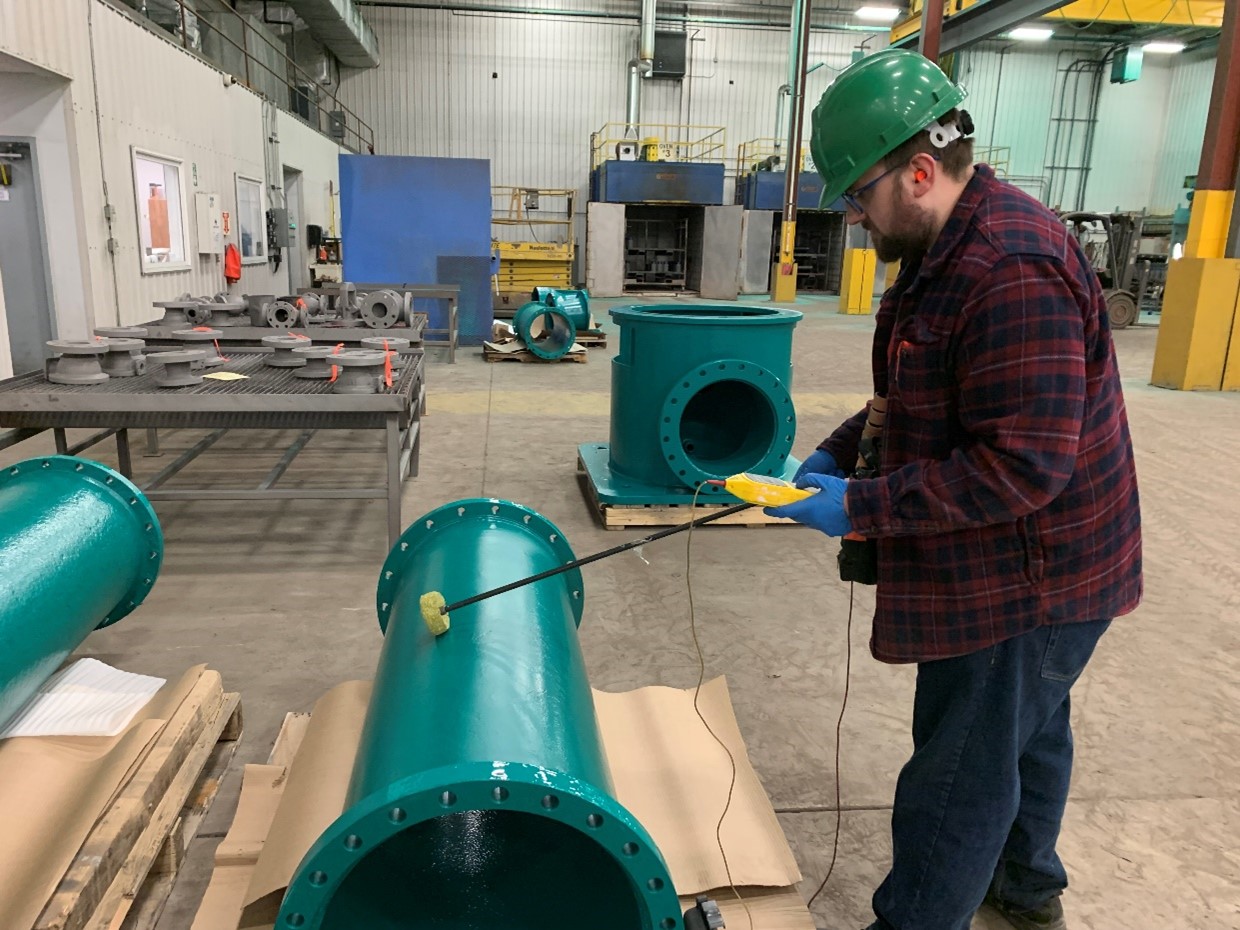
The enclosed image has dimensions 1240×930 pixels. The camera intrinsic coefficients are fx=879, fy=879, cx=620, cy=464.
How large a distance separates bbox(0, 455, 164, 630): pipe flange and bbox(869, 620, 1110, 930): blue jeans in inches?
81.1

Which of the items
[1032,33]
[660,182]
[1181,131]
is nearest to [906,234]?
[660,182]

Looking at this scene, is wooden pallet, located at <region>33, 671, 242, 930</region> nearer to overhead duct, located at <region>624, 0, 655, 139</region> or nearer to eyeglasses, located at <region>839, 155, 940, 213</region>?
eyeglasses, located at <region>839, 155, 940, 213</region>

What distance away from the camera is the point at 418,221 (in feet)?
31.3

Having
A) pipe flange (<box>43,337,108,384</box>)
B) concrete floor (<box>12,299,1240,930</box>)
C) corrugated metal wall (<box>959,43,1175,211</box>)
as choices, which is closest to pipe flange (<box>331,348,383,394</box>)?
concrete floor (<box>12,299,1240,930</box>)

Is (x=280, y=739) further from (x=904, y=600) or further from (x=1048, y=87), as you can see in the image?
(x=1048, y=87)

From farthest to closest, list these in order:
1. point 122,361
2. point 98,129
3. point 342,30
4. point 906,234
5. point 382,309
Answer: point 342,30 < point 98,129 < point 382,309 < point 122,361 < point 906,234

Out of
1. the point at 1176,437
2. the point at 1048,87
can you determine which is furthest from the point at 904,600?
the point at 1048,87

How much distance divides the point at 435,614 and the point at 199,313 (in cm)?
473

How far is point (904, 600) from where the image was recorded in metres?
1.56

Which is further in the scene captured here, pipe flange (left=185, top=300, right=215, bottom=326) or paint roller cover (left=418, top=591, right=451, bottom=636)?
pipe flange (left=185, top=300, right=215, bottom=326)

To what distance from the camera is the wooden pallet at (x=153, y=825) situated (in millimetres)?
1609

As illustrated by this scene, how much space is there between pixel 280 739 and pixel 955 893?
1.70 meters

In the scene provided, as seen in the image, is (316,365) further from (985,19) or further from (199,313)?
(985,19)

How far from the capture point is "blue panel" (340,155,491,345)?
9406mm
